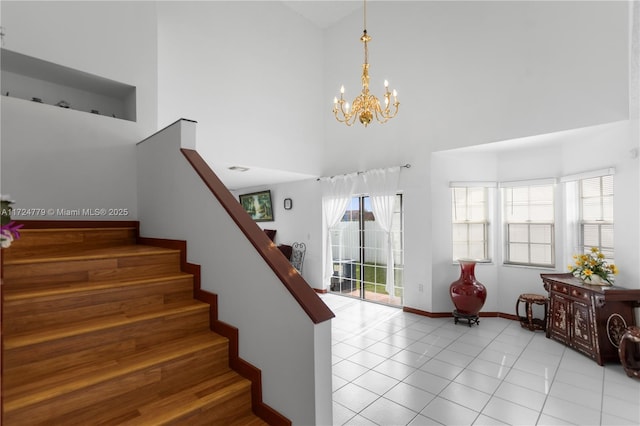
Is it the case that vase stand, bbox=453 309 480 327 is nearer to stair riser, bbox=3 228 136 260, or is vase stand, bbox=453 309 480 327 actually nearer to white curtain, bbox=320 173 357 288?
white curtain, bbox=320 173 357 288

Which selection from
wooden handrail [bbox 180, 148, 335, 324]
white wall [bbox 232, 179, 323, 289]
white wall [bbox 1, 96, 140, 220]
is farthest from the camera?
white wall [bbox 232, 179, 323, 289]

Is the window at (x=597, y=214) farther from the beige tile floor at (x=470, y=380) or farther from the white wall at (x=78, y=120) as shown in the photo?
the white wall at (x=78, y=120)

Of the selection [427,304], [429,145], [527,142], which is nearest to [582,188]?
[527,142]

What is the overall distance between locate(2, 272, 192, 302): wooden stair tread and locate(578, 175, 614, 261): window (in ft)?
16.9

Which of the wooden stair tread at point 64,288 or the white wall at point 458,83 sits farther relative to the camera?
the white wall at point 458,83

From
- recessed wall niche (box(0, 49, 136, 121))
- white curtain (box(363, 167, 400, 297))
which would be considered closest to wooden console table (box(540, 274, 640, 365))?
white curtain (box(363, 167, 400, 297))

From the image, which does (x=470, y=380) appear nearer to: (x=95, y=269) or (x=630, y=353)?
(x=630, y=353)

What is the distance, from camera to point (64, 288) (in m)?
1.87

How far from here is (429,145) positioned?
4969 mm

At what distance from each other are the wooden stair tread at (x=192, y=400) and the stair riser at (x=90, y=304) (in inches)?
25.2

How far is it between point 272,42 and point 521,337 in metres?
6.24

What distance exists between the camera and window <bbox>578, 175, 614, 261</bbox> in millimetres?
3898

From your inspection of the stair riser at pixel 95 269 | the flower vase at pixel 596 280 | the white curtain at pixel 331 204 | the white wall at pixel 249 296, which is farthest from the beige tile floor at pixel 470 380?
the white curtain at pixel 331 204

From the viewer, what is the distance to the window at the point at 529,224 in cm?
468
